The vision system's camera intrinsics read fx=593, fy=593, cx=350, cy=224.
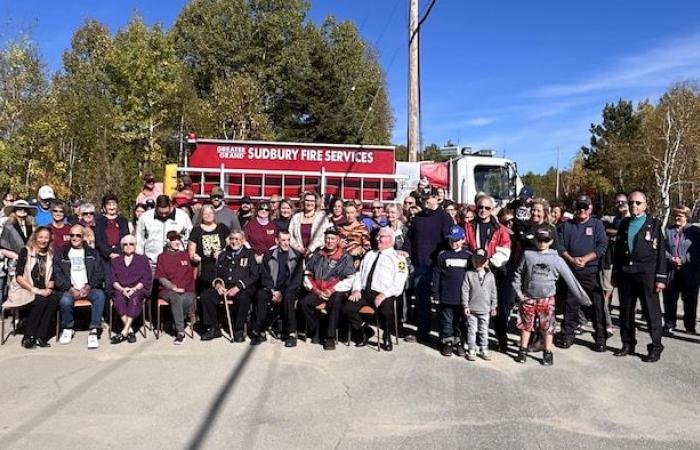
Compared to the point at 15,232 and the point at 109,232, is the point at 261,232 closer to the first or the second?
the point at 109,232

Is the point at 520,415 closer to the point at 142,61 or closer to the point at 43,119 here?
the point at 43,119

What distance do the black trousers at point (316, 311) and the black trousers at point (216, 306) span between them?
2.33 ft

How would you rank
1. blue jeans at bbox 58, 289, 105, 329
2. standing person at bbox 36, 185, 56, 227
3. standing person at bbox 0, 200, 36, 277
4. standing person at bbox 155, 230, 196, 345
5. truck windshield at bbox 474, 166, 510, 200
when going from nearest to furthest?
1. blue jeans at bbox 58, 289, 105, 329
2. standing person at bbox 155, 230, 196, 345
3. standing person at bbox 0, 200, 36, 277
4. standing person at bbox 36, 185, 56, 227
5. truck windshield at bbox 474, 166, 510, 200

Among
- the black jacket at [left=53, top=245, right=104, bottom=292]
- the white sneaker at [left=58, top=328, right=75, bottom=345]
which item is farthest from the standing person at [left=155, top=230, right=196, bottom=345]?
the white sneaker at [left=58, top=328, right=75, bottom=345]

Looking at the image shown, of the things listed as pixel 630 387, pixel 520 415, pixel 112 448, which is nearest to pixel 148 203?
pixel 112 448

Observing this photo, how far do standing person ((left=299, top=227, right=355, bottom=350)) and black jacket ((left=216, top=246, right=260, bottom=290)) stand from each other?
0.72 m

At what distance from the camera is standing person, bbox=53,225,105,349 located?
24.3 feet

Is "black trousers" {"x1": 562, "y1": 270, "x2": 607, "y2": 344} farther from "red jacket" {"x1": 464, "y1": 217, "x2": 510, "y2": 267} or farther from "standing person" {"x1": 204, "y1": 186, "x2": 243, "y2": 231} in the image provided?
"standing person" {"x1": 204, "y1": 186, "x2": 243, "y2": 231}

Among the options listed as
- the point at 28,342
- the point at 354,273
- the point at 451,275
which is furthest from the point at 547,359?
the point at 28,342

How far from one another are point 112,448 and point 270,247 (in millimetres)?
4473

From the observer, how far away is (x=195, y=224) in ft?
28.3

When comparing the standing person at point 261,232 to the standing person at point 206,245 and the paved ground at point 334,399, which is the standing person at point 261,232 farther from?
the paved ground at point 334,399

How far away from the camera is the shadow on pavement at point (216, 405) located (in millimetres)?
4426

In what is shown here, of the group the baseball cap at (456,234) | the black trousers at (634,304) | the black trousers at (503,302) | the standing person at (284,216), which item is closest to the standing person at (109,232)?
→ the standing person at (284,216)
